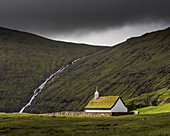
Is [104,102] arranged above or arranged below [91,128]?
above

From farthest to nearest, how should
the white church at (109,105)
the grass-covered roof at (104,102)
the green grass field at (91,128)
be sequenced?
1. the grass-covered roof at (104,102)
2. the white church at (109,105)
3. the green grass field at (91,128)

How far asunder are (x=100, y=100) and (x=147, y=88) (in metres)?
101

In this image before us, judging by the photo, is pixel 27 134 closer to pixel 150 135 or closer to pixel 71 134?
pixel 71 134

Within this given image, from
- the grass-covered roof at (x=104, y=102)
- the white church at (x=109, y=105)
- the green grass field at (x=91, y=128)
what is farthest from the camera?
the grass-covered roof at (x=104, y=102)

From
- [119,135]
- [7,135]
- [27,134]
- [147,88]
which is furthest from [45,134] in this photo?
[147,88]

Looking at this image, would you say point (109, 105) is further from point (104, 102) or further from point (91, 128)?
point (91, 128)

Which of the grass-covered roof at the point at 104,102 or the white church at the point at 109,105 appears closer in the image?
the white church at the point at 109,105

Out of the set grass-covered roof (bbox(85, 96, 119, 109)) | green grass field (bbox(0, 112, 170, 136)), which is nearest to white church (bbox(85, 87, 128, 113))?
grass-covered roof (bbox(85, 96, 119, 109))

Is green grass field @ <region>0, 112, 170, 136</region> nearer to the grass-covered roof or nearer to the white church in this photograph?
the white church

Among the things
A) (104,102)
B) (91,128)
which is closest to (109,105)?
(104,102)

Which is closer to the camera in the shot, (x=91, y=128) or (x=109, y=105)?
(x=91, y=128)

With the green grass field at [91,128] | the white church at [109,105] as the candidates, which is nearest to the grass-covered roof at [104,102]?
the white church at [109,105]

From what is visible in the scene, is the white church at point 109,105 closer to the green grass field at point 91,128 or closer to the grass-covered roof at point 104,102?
the grass-covered roof at point 104,102

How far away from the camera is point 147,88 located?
199625mm
